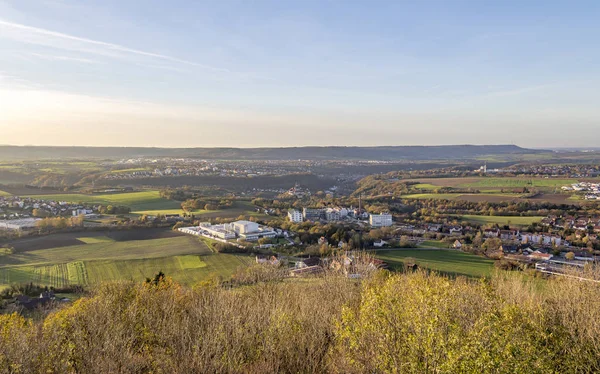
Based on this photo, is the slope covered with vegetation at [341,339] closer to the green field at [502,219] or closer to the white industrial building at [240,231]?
the white industrial building at [240,231]

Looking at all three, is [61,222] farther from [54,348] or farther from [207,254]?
[54,348]

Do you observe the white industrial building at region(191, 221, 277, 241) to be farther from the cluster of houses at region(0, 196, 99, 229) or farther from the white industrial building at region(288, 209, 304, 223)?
the cluster of houses at region(0, 196, 99, 229)

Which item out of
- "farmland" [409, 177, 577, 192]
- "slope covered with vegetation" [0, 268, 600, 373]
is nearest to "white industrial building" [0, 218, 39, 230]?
"slope covered with vegetation" [0, 268, 600, 373]

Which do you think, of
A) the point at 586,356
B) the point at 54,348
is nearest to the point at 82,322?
the point at 54,348

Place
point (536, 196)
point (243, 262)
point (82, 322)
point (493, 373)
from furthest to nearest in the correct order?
point (536, 196), point (243, 262), point (82, 322), point (493, 373)

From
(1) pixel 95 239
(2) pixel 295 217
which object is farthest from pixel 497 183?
(1) pixel 95 239

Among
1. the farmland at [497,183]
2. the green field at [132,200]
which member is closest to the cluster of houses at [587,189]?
the farmland at [497,183]
